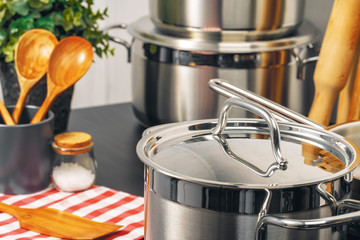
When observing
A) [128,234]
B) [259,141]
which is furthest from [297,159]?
[128,234]

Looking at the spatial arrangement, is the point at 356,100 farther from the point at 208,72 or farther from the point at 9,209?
the point at 9,209

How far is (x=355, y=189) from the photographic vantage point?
49 cm

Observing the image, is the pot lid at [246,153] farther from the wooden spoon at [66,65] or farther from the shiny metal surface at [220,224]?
the wooden spoon at [66,65]

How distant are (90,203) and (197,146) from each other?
0.93 ft

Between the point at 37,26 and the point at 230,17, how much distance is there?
0.99 ft

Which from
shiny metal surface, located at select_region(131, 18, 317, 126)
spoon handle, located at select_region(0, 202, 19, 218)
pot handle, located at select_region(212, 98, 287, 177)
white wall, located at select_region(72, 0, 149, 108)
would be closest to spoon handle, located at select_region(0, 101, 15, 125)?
spoon handle, located at select_region(0, 202, 19, 218)

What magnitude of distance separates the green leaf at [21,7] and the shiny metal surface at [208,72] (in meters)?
0.18

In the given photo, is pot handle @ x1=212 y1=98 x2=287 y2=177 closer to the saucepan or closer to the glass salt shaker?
the saucepan

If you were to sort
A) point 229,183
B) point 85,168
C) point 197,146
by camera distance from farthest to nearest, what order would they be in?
1. point 85,168
2. point 197,146
3. point 229,183

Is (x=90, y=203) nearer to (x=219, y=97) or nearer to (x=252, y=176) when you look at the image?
(x=219, y=97)

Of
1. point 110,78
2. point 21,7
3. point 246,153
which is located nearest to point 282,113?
point 246,153

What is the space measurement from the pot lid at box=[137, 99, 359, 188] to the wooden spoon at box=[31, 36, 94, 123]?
0.31m

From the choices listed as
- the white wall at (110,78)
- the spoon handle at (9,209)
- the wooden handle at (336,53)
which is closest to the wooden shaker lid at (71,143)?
the spoon handle at (9,209)

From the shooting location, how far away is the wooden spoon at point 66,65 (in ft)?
2.63
